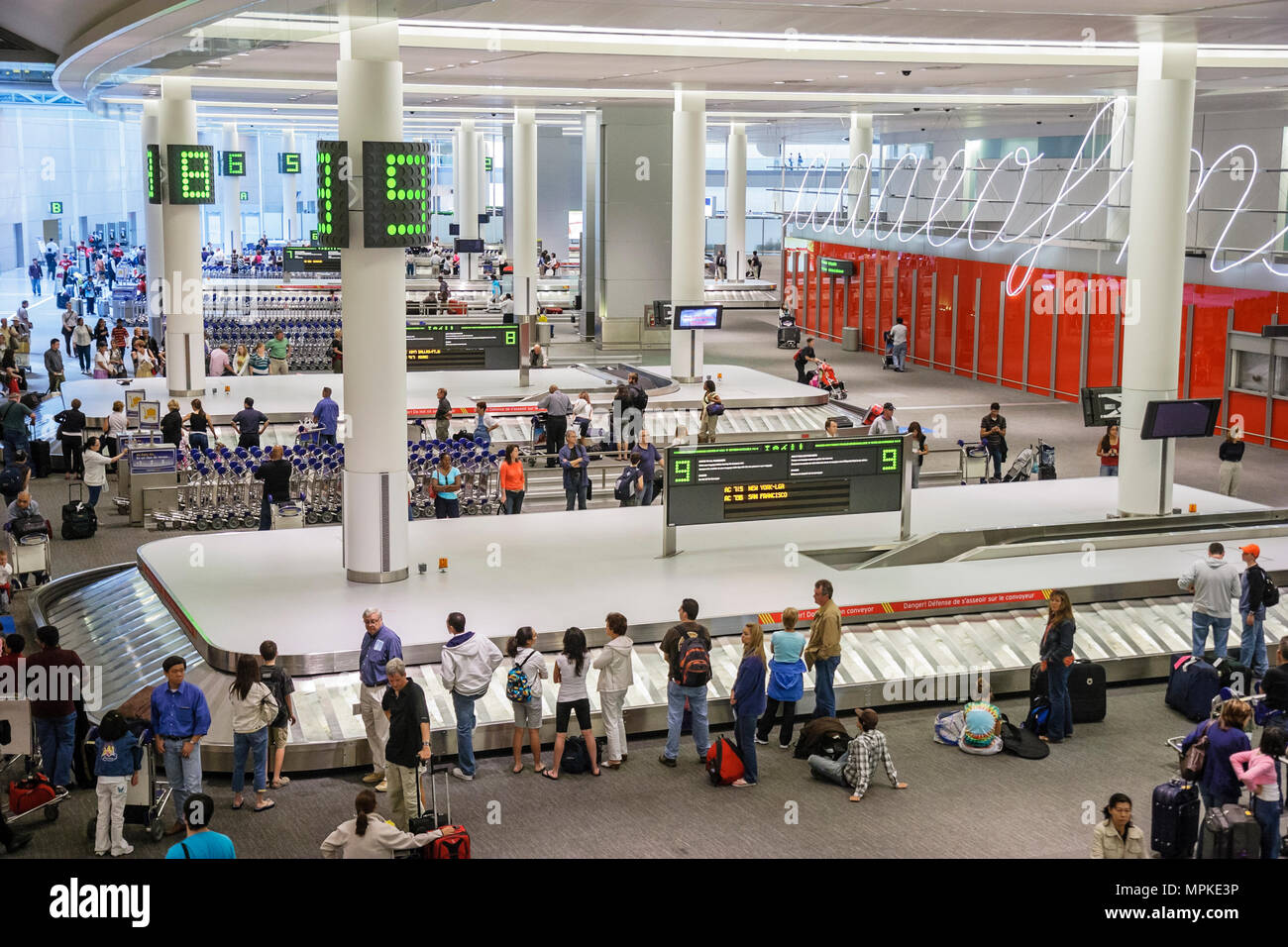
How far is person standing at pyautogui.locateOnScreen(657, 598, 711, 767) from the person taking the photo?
38.4 feet

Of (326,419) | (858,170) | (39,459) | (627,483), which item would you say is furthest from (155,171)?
(858,170)

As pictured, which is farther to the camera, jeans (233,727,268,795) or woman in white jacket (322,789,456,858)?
jeans (233,727,268,795)

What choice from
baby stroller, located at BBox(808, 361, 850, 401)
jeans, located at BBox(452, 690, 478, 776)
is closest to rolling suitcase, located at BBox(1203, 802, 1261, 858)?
jeans, located at BBox(452, 690, 478, 776)

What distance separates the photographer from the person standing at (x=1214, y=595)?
13594 millimetres

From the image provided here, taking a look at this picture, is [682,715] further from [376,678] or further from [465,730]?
[376,678]

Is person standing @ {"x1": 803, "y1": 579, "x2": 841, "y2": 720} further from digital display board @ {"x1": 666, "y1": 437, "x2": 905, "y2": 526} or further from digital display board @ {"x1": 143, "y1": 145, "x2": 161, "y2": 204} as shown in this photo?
digital display board @ {"x1": 143, "y1": 145, "x2": 161, "y2": 204}

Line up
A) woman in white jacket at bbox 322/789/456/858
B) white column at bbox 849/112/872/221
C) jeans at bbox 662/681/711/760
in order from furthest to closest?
white column at bbox 849/112/872/221
jeans at bbox 662/681/711/760
woman in white jacket at bbox 322/789/456/858

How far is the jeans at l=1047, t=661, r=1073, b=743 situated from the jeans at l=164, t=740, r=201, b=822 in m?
7.03

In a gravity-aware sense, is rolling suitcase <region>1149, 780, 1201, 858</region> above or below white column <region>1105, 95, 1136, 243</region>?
below

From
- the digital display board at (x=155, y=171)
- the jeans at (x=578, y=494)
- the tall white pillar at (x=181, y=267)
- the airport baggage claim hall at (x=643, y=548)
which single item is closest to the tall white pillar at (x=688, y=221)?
the airport baggage claim hall at (x=643, y=548)

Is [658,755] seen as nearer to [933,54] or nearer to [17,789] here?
[17,789]

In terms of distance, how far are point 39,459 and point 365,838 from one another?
57.4ft

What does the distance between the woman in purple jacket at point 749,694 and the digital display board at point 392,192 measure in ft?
17.6
